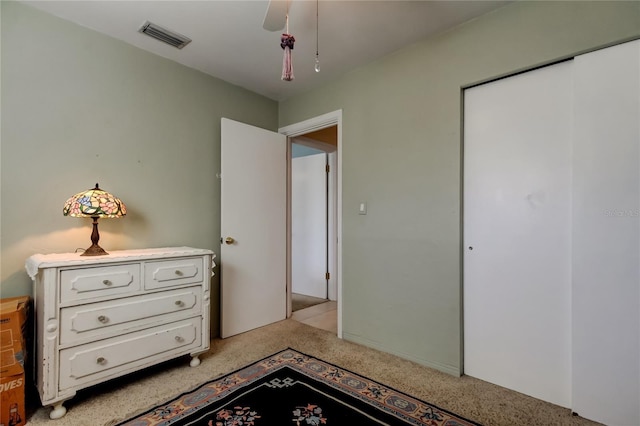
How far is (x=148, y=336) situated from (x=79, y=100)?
5.64ft

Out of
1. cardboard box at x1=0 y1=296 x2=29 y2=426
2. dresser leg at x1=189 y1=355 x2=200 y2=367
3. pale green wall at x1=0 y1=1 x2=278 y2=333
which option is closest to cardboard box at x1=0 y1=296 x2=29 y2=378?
cardboard box at x1=0 y1=296 x2=29 y2=426

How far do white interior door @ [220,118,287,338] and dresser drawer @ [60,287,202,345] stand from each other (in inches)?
25.6

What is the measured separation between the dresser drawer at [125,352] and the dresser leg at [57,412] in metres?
0.10

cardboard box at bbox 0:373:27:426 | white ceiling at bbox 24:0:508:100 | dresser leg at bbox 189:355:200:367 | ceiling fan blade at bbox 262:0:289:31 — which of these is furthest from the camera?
dresser leg at bbox 189:355:200:367

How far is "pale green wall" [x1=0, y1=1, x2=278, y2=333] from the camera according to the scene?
6.25 ft

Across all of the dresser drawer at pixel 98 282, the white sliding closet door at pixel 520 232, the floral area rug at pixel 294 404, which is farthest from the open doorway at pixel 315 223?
the dresser drawer at pixel 98 282

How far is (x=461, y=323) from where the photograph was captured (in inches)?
85.5

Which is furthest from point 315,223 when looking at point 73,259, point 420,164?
point 73,259

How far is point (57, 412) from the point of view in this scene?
1.67 metres

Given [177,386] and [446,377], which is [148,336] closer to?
[177,386]

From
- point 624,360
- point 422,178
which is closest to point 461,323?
point 624,360

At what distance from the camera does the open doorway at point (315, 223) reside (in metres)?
4.41

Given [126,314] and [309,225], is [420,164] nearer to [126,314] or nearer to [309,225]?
[126,314]

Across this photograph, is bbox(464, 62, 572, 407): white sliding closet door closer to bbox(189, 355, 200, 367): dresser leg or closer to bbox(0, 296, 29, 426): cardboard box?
bbox(189, 355, 200, 367): dresser leg
